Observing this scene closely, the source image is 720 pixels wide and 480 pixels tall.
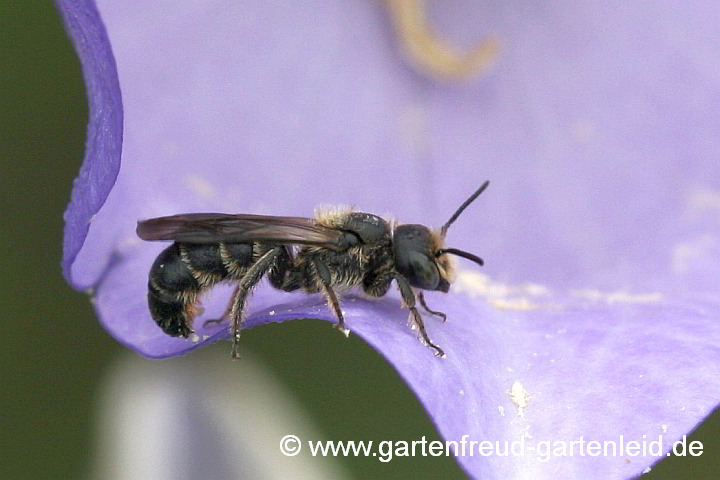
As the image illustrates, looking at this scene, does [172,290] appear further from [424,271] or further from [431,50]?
[431,50]

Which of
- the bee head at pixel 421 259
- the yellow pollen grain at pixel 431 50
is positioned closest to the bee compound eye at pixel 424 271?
the bee head at pixel 421 259

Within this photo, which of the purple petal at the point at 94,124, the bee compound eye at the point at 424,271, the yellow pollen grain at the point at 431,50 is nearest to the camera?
the purple petal at the point at 94,124

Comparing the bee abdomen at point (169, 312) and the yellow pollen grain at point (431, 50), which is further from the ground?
the yellow pollen grain at point (431, 50)

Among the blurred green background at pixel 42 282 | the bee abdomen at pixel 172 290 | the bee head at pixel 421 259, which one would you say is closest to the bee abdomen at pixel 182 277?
the bee abdomen at pixel 172 290

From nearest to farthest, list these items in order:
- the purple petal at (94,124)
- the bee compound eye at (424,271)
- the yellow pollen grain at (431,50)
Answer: the purple petal at (94,124) < the bee compound eye at (424,271) < the yellow pollen grain at (431,50)

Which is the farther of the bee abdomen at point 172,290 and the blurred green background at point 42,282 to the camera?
the blurred green background at point 42,282

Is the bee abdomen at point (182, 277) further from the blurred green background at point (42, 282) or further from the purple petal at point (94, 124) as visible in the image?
the blurred green background at point (42, 282)

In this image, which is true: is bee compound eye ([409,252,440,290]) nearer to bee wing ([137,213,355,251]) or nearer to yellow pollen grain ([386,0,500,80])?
bee wing ([137,213,355,251])
